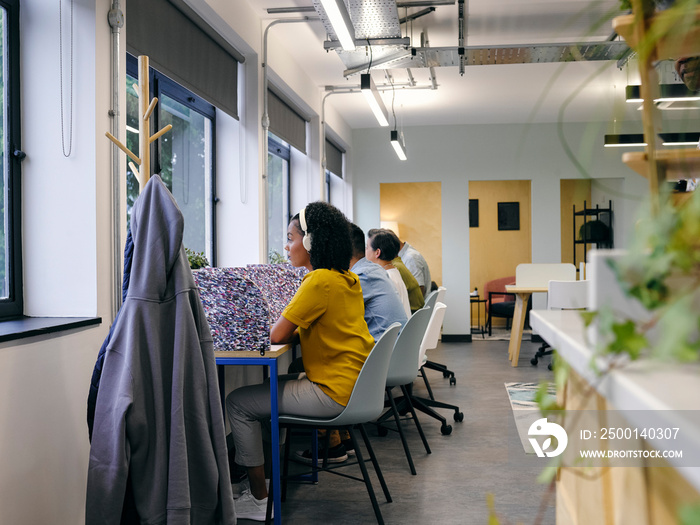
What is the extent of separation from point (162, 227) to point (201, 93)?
7.11 feet

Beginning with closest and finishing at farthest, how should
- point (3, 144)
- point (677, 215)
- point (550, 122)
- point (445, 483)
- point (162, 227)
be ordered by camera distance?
point (677, 215) < point (162, 227) < point (3, 144) < point (445, 483) < point (550, 122)

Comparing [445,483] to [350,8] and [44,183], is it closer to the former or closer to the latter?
[44,183]

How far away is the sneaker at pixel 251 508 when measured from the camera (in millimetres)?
2750

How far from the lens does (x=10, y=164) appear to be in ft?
8.10

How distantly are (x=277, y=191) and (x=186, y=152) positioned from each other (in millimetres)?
2261

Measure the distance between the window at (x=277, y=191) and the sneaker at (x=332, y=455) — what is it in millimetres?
2639

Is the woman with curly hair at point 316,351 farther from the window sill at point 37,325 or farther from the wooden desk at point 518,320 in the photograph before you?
the wooden desk at point 518,320

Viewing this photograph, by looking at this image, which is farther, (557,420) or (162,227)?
(162,227)

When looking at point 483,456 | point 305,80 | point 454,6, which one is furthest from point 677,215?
point 305,80

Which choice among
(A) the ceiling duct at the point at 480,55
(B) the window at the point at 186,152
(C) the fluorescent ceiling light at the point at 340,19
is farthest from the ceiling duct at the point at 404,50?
(B) the window at the point at 186,152

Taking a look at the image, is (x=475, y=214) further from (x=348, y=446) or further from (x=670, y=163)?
(x=670, y=163)

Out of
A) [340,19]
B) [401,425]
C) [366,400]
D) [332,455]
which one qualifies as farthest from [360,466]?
[340,19]

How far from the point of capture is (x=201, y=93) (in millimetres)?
3916

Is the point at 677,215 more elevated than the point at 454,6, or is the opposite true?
the point at 454,6
